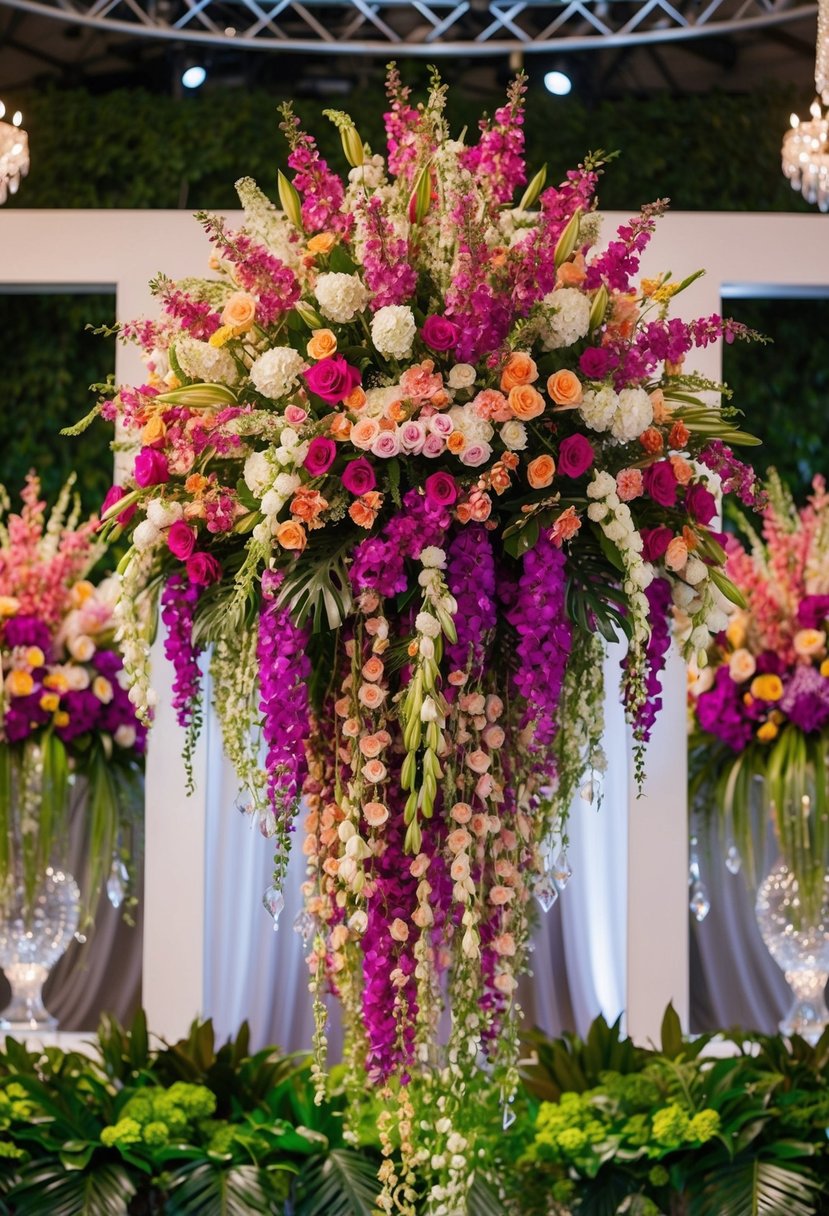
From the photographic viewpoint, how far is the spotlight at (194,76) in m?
4.00

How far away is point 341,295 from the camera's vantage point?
1.80 m

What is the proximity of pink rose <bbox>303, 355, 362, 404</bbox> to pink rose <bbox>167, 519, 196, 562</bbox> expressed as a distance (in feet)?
0.87

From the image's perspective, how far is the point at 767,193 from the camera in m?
4.03

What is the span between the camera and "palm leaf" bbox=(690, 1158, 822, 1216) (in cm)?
261

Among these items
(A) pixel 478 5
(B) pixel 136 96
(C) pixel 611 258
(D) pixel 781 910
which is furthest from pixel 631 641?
(B) pixel 136 96

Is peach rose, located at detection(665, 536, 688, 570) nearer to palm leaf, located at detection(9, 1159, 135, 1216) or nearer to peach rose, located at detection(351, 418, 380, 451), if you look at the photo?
peach rose, located at detection(351, 418, 380, 451)

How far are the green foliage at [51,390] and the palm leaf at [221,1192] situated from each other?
2.53 meters

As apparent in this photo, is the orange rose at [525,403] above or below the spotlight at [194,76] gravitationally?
below

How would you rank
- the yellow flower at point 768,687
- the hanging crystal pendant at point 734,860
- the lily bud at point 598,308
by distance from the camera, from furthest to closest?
the hanging crystal pendant at point 734,860, the yellow flower at point 768,687, the lily bud at point 598,308

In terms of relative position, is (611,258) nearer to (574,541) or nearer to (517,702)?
(574,541)

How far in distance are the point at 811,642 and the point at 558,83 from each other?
1787 millimetres

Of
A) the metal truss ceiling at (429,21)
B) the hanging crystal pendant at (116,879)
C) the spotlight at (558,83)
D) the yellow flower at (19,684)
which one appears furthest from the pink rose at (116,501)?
the spotlight at (558,83)

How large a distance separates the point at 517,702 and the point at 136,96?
274 centimetres

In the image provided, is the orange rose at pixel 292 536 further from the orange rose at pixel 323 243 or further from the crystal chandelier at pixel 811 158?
the crystal chandelier at pixel 811 158
